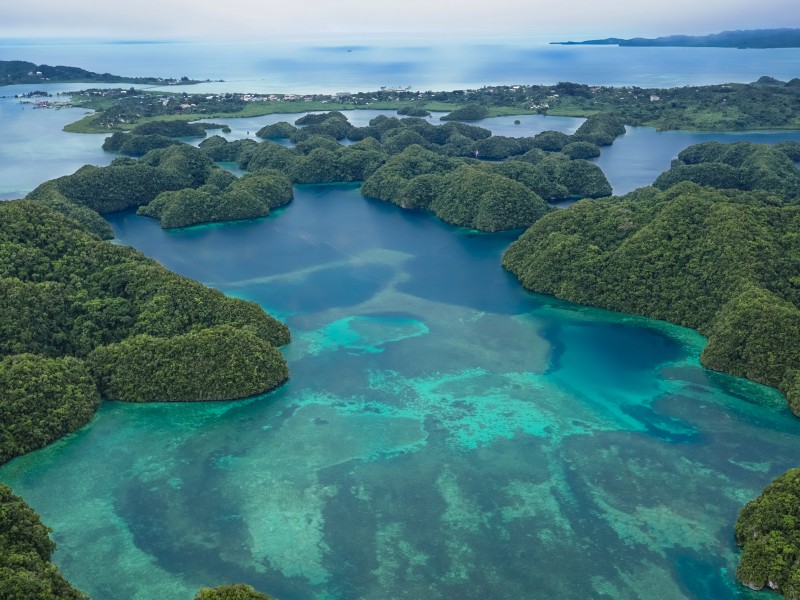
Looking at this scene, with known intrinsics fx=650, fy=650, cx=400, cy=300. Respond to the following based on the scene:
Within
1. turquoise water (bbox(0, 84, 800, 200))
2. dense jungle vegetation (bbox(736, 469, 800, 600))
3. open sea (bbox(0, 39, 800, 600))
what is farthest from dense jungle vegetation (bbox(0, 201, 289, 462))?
turquoise water (bbox(0, 84, 800, 200))

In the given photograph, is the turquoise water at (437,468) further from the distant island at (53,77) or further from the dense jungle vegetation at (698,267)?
the distant island at (53,77)

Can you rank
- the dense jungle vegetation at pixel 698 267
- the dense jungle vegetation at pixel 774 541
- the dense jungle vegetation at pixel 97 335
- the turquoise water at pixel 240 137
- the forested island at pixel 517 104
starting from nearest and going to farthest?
1. the dense jungle vegetation at pixel 774 541
2. the dense jungle vegetation at pixel 97 335
3. the dense jungle vegetation at pixel 698 267
4. the turquoise water at pixel 240 137
5. the forested island at pixel 517 104

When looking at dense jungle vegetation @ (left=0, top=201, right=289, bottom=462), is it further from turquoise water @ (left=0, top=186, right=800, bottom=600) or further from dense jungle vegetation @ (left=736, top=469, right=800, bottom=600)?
dense jungle vegetation @ (left=736, top=469, right=800, bottom=600)

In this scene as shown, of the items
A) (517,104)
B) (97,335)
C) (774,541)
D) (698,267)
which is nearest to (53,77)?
(517,104)

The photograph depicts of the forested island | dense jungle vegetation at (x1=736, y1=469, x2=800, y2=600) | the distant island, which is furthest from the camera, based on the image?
the distant island

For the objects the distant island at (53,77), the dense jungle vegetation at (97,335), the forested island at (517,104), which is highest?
the distant island at (53,77)

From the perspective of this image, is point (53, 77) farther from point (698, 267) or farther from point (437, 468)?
point (437, 468)

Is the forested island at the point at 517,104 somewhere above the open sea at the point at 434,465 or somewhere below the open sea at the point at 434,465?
above

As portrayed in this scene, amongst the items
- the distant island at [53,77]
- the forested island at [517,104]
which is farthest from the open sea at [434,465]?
the distant island at [53,77]
